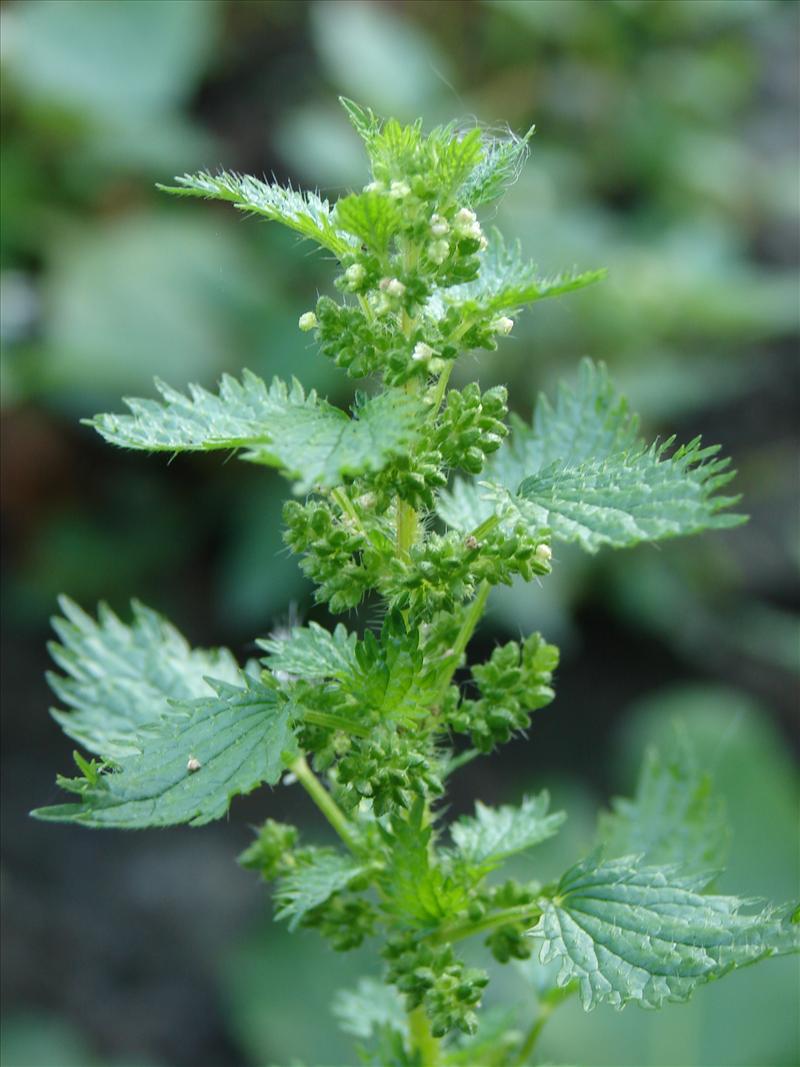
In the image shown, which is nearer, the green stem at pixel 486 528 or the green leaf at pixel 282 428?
the green leaf at pixel 282 428

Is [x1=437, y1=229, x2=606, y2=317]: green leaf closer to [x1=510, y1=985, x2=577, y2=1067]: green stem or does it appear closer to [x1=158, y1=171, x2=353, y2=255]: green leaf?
[x1=158, y1=171, x2=353, y2=255]: green leaf

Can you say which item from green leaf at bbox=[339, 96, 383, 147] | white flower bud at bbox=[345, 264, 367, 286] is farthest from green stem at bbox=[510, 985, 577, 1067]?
green leaf at bbox=[339, 96, 383, 147]

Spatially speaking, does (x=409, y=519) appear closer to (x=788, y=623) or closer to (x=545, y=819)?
(x=545, y=819)

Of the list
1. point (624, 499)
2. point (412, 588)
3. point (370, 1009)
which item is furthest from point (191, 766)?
point (370, 1009)

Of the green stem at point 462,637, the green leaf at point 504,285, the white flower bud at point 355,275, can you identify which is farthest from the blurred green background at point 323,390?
the white flower bud at point 355,275

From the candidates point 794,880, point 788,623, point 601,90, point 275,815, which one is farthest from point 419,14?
point 794,880

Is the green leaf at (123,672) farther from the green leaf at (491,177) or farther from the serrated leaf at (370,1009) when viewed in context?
the green leaf at (491,177)

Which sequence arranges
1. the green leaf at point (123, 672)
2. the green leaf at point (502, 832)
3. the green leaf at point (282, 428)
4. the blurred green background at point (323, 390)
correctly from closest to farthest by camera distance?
the green leaf at point (282, 428) → the green leaf at point (502, 832) → the green leaf at point (123, 672) → the blurred green background at point (323, 390)
